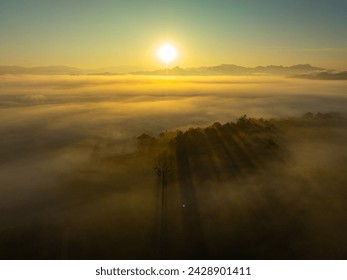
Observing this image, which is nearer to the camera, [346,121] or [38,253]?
[38,253]

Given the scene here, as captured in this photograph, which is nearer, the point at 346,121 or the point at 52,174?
the point at 52,174

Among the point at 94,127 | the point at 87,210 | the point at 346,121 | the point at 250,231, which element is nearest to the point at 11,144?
the point at 94,127

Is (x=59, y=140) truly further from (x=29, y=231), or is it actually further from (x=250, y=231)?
(x=250, y=231)

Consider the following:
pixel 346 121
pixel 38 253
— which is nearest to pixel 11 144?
pixel 38 253

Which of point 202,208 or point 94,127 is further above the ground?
point 94,127
